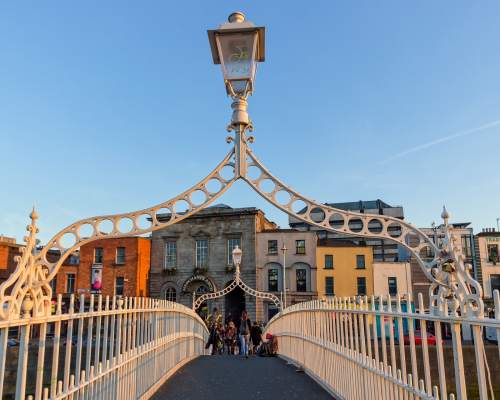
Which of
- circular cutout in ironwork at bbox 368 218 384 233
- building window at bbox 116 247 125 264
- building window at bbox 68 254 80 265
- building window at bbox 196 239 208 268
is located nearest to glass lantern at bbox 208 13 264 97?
circular cutout in ironwork at bbox 368 218 384 233

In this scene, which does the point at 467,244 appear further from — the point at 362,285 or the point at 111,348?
the point at 111,348

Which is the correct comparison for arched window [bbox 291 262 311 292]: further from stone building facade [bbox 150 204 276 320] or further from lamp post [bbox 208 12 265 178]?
lamp post [bbox 208 12 265 178]

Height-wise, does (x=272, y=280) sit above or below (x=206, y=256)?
below

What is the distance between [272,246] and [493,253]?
19385mm

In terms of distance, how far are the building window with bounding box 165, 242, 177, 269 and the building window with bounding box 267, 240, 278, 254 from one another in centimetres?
871

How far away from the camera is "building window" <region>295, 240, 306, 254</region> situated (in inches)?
1572

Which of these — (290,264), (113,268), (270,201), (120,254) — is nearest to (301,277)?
(290,264)

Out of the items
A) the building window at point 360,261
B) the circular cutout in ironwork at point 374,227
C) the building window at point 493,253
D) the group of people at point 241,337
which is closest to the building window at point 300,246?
the building window at point 360,261

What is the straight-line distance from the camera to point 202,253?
41.2 meters

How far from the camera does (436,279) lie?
14.6 feet

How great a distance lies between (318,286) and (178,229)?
1374cm

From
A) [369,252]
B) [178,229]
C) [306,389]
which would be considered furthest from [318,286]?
[306,389]

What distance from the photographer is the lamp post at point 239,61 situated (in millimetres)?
6176

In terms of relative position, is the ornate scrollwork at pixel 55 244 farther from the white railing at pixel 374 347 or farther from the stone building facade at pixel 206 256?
the stone building facade at pixel 206 256
